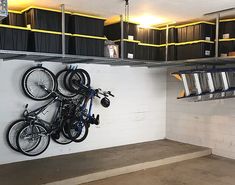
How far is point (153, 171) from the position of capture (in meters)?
4.54

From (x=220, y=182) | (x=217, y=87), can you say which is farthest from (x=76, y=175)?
(x=217, y=87)

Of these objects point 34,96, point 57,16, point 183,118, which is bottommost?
point 183,118

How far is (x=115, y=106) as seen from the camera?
5.57 m

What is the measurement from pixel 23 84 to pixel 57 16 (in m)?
1.24

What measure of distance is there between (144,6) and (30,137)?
2640mm

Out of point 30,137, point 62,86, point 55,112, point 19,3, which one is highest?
point 19,3

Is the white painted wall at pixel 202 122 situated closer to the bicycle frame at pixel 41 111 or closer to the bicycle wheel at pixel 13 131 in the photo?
the bicycle frame at pixel 41 111

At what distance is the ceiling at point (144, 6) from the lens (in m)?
3.69

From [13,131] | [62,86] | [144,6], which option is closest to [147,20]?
[144,6]

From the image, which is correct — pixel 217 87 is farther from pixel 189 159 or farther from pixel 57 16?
pixel 57 16

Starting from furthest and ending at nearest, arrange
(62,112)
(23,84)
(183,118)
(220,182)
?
(183,118) → (62,112) → (23,84) → (220,182)

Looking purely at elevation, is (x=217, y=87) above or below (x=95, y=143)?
above

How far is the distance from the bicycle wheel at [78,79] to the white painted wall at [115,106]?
0.72ft

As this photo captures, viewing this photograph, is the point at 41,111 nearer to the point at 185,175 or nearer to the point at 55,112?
the point at 55,112
